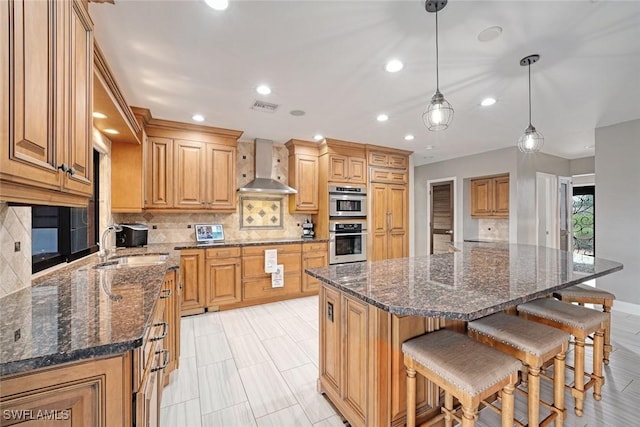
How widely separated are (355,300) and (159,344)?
1056 mm

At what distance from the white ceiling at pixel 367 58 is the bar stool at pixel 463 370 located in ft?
6.20

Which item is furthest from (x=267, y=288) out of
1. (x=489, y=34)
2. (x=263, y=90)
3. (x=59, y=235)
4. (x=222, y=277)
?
(x=489, y=34)

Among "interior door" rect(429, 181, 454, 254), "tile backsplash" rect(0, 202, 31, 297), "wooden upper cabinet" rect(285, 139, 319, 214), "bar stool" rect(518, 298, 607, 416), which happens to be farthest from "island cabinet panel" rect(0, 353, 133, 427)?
"interior door" rect(429, 181, 454, 254)

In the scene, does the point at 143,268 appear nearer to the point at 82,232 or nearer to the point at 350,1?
the point at 82,232

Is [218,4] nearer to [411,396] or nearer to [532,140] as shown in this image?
[411,396]

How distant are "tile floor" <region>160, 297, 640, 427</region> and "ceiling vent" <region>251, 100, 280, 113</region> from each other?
253cm

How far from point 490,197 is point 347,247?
10.0 ft

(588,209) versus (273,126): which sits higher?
(273,126)

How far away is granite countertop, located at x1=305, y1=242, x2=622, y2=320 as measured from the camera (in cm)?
115

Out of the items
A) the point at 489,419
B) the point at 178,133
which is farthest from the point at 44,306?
the point at 178,133

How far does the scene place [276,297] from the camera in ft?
13.5

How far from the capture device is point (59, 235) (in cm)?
202

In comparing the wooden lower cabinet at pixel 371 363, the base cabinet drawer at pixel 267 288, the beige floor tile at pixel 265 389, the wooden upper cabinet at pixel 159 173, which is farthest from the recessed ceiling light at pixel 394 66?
the base cabinet drawer at pixel 267 288

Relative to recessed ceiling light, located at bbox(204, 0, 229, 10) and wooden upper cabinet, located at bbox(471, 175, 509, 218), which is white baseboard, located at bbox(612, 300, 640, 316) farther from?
recessed ceiling light, located at bbox(204, 0, 229, 10)
